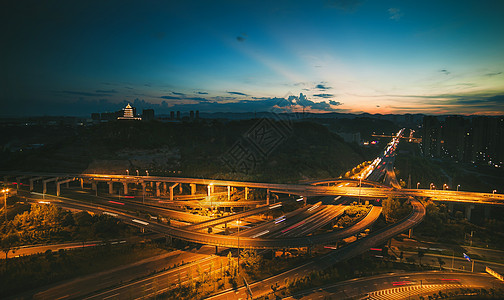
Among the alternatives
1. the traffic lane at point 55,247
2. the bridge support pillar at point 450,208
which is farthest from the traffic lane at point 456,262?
the traffic lane at point 55,247

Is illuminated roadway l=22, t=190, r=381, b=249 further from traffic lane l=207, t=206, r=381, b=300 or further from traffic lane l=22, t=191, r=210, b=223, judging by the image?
traffic lane l=22, t=191, r=210, b=223

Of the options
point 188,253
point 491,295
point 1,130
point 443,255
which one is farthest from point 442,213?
point 1,130

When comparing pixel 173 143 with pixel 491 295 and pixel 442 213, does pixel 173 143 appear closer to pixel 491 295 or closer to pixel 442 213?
pixel 442 213

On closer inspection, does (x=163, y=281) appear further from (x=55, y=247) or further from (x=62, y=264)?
(x=55, y=247)

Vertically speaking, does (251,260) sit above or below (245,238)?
below

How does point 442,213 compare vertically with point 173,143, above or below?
below

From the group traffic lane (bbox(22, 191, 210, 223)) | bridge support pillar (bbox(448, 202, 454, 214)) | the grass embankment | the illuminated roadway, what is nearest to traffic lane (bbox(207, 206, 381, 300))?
the illuminated roadway

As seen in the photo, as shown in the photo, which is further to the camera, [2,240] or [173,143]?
[173,143]

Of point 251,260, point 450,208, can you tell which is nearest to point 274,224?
point 251,260
